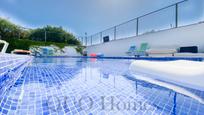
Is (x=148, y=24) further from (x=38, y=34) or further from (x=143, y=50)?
(x=38, y=34)

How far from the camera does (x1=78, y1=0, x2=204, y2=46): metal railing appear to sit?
25.7 feet

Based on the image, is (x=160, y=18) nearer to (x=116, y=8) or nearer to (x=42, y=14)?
(x=116, y=8)

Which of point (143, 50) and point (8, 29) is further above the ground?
point (8, 29)

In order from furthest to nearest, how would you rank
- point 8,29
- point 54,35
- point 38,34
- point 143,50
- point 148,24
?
1. point 54,35
2. point 38,34
3. point 8,29
4. point 148,24
5. point 143,50

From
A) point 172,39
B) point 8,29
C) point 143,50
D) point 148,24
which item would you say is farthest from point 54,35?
point 172,39

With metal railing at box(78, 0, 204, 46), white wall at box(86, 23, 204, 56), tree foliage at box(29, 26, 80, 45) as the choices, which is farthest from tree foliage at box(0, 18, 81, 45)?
white wall at box(86, 23, 204, 56)

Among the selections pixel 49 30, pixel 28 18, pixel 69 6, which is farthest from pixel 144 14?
pixel 49 30

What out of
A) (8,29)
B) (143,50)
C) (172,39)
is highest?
(8,29)

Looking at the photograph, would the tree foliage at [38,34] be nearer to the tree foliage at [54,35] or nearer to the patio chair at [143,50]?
the tree foliage at [54,35]

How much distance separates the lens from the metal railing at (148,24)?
25.7 feet

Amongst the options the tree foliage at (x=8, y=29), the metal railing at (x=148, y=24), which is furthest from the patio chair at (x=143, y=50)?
the tree foliage at (x=8, y=29)

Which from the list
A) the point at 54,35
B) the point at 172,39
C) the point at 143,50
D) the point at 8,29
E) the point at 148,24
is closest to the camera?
the point at 172,39

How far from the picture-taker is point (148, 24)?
962 centimetres

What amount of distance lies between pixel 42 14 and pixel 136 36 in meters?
12.2
